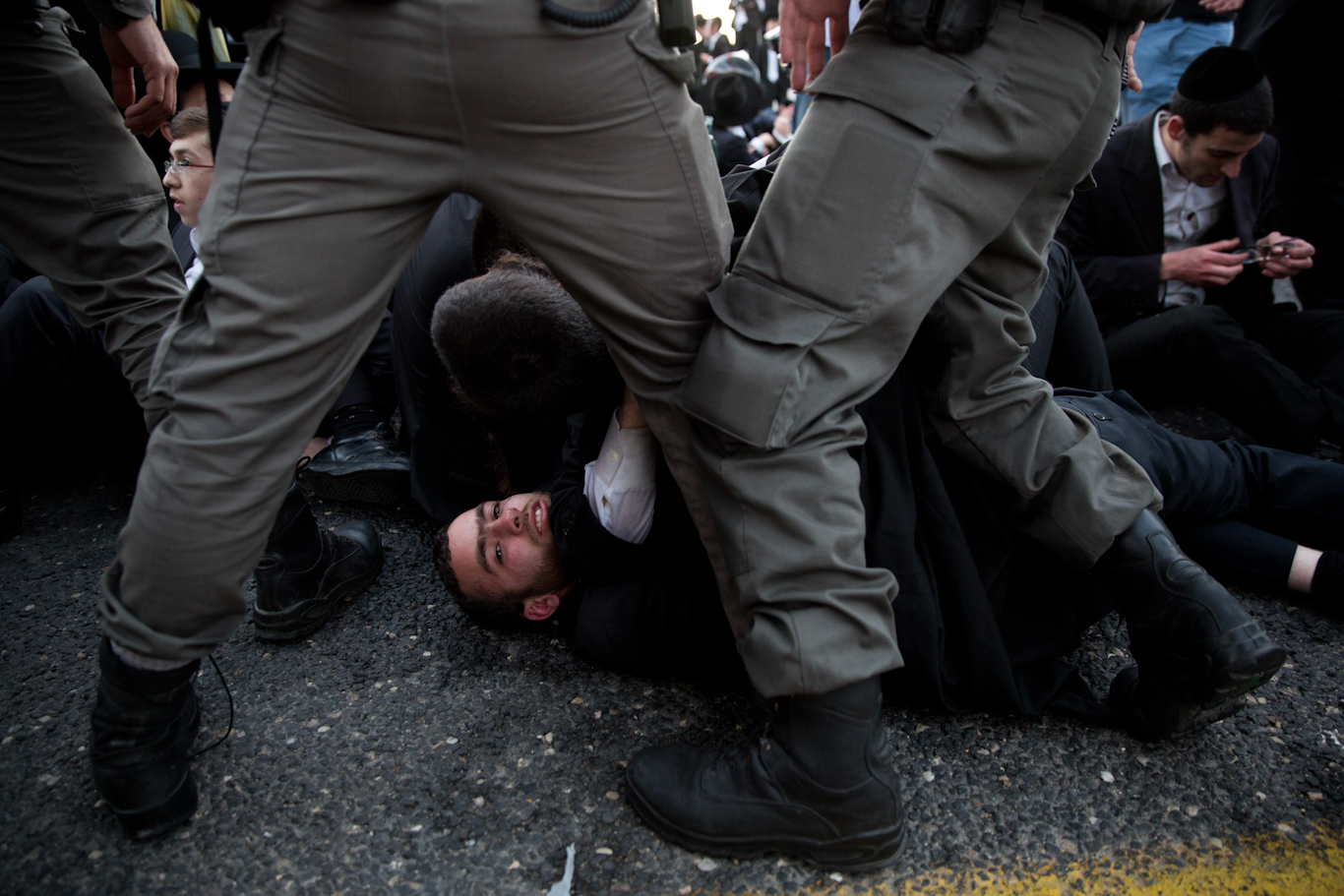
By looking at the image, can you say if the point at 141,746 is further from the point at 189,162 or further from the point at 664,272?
the point at 189,162

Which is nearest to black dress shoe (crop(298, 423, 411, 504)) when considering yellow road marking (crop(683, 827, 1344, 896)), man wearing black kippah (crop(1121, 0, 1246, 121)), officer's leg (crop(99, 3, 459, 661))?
officer's leg (crop(99, 3, 459, 661))

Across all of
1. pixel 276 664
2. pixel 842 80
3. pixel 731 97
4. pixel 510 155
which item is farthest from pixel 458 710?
pixel 731 97

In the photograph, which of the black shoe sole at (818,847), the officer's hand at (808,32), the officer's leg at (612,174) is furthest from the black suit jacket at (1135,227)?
the black shoe sole at (818,847)

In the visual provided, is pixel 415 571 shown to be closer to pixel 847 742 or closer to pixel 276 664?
pixel 276 664

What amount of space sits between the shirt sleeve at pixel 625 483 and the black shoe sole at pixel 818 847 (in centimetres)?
60

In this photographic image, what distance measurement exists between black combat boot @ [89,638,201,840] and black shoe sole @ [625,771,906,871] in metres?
0.79

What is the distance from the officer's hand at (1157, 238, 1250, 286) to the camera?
297 cm

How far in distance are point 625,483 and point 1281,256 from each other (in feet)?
8.43

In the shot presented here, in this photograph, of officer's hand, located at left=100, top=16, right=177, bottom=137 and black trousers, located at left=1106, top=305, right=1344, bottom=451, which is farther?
black trousers, located at left=1106, top=305, right=1344, bottom=451

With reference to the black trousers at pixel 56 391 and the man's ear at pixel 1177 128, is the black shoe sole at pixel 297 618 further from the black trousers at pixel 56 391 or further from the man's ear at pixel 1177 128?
the man's ear at pixel 1177 128

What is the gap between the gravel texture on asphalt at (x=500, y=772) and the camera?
4.58ft

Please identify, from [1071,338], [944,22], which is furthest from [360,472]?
[1071,338]

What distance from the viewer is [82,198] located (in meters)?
1.77

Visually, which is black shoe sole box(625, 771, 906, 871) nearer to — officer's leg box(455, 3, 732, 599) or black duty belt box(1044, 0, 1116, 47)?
officer's leg box(455, 3, 732, 599)
